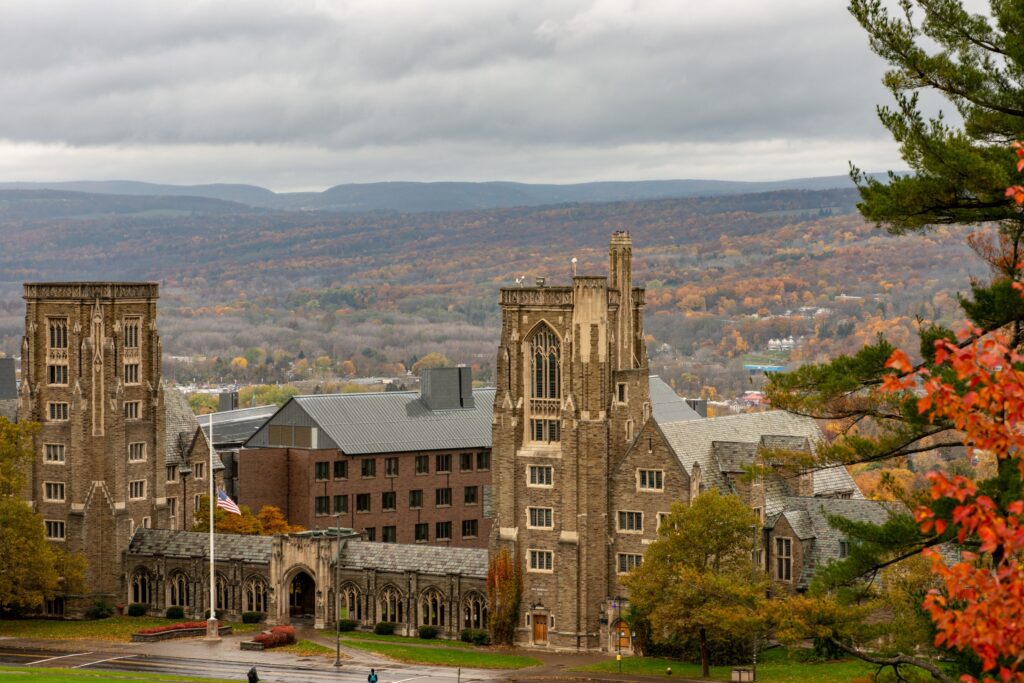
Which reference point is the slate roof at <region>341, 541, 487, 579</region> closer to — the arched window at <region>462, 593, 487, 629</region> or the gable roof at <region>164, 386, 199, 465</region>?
the arched window at <region>462, 593, 487, 629</region>

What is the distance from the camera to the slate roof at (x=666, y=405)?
141125 millimetres

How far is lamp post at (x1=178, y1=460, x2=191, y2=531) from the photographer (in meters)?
115

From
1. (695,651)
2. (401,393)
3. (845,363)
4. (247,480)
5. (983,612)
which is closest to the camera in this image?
(983,612)

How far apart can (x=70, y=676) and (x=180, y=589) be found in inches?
943

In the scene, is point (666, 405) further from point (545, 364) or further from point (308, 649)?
point (308, 649)

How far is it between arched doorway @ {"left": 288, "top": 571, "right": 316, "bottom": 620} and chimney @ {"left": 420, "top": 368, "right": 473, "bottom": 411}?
28197mm

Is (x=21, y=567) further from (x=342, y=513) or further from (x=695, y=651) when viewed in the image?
(x=695, y=651)

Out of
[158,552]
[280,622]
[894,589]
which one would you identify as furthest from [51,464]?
[894,589]

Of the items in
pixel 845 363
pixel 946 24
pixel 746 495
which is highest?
pixel 946 24

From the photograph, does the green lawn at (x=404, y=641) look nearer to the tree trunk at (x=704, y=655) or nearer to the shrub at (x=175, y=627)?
the shrub at (x=175, y=627)

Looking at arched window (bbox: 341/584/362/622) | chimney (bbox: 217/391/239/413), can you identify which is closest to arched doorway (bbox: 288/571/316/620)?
arched window (bbox: 341/584/362/622)

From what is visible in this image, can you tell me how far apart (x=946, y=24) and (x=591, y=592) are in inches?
2134

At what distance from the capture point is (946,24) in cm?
4638

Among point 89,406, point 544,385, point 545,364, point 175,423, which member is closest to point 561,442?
point 544,385
